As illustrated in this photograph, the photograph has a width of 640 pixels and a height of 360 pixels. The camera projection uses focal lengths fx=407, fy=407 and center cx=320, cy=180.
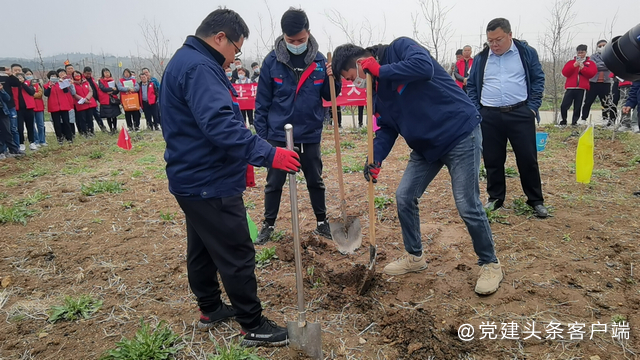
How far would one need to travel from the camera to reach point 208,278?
9.07 ft

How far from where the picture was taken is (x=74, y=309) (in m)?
3.03

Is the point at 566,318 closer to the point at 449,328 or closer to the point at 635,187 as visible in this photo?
the point at 449,328

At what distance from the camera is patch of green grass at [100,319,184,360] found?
244 cm

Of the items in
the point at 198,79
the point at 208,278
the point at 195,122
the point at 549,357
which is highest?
the point at 198,79

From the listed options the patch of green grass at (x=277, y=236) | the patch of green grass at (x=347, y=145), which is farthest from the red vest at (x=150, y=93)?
the patch of green grass at (x=277, y=236)

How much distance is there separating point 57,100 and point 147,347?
10776mm

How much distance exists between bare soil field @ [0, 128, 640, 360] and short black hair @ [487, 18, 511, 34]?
2019 mm

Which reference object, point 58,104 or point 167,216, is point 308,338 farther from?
point 58,104

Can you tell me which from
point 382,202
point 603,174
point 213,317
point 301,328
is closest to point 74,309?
point 213,317

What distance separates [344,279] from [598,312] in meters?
1.81

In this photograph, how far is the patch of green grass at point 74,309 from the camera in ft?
9.73

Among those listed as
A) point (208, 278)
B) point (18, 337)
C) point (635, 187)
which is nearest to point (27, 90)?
point (18, 337)

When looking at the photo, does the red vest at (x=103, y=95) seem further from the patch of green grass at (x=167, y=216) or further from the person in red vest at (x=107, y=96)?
the patch of green grass at (x=167, y=216)

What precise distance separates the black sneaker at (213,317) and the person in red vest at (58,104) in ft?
34.5
